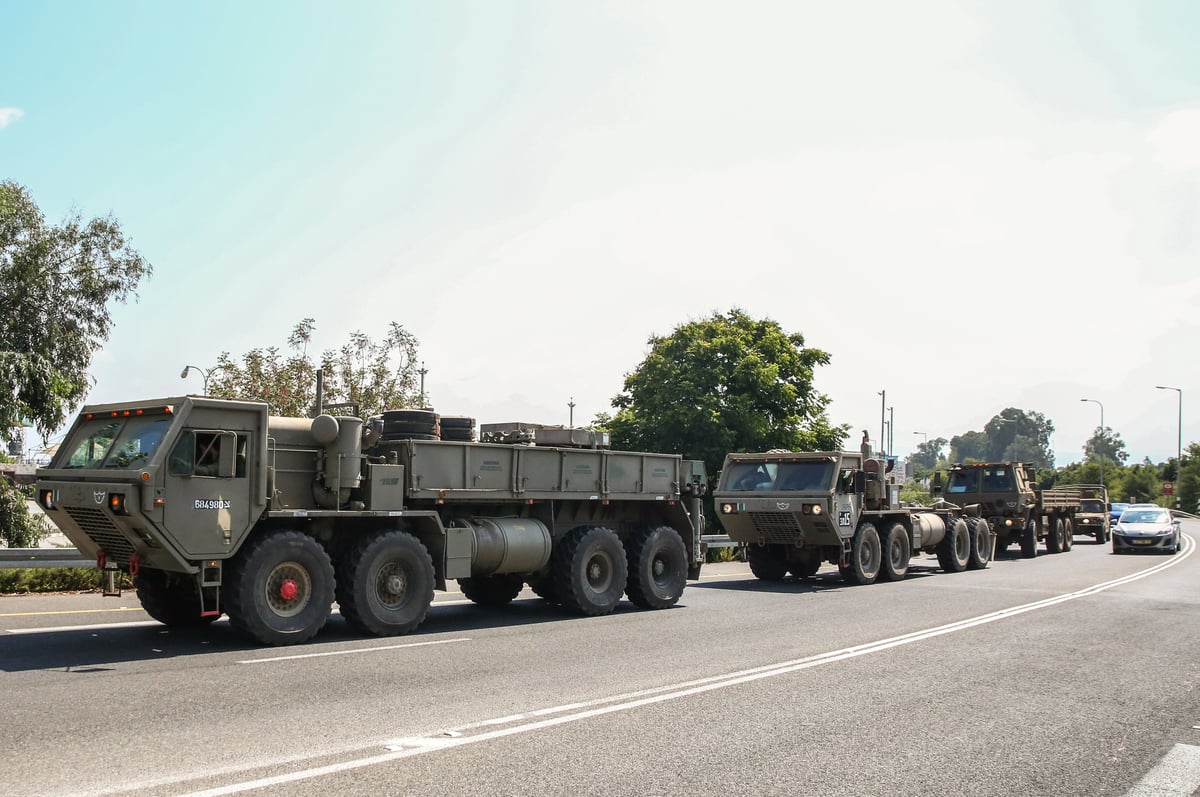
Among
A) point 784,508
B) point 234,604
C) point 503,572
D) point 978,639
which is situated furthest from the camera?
point 784,508

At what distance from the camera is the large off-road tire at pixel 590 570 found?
1397 centimetres

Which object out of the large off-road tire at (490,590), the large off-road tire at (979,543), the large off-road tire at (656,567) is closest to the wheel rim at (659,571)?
the large off-road tire at (656,567)

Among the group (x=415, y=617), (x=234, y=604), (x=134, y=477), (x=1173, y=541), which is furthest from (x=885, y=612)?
(x=1173, y=541)

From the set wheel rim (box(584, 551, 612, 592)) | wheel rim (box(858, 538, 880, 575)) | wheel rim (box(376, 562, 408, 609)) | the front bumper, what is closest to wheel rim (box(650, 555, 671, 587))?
wheel rim (box(584, 551, 612, 592))

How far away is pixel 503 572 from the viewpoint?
13.5 meters

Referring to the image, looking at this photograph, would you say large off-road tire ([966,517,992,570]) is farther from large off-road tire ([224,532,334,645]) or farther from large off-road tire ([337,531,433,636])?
large off-road tire ([224,532,334,645])

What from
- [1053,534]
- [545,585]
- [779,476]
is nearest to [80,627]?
[545,585]

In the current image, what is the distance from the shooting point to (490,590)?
49.8 feet

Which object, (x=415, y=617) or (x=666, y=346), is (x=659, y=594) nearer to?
(x=415, y=617)

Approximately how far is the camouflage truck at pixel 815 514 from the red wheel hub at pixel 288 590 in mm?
10414

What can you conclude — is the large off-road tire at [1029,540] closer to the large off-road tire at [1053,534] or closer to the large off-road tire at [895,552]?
the large off-road tire at [1053,534]

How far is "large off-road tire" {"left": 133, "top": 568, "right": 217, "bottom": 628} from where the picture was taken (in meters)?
11.6

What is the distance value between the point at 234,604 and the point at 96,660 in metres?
1.34

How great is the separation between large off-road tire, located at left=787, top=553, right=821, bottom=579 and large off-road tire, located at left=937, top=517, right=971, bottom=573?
4.47 metres
